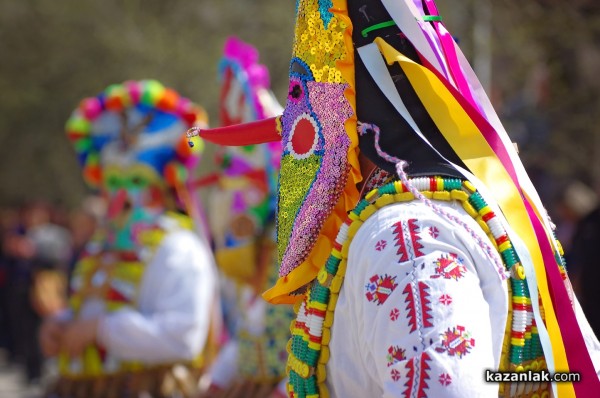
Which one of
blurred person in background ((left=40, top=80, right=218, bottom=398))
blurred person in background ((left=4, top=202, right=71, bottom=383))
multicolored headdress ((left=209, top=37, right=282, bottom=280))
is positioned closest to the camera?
multicolored headdress ((left=209, top=37, right=282, bottom=280))

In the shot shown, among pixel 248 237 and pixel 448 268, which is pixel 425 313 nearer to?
pixel 448 268

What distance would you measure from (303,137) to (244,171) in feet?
9.88

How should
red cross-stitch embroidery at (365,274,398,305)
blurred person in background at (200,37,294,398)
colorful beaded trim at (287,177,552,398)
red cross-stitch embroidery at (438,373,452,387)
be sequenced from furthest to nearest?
blurred person in background at (200,37,294,398)
colorful beaded trim at (287,177,552,398)
red cross-stitch embroidery at (365,274,398,305)
red cross-stitch embroidery at (438,373,452,387)

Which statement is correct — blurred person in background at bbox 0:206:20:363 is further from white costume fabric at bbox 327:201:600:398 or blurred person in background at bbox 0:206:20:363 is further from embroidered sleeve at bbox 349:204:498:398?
embroidered sleeve at bbox 349:204:498:398

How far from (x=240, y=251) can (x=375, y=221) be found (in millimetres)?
3174

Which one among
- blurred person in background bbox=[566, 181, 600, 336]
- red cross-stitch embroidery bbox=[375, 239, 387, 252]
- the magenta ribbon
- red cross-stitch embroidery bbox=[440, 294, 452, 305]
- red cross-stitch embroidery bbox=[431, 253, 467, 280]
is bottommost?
red cross-stitch embroidery bbox=[440, 294, 452, 305]

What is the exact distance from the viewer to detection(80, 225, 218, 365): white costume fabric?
211 inches

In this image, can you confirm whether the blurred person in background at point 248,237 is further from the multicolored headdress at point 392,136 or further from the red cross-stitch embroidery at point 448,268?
the red cross-stitch embroidery at point 448,268

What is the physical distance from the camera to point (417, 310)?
6.47ft

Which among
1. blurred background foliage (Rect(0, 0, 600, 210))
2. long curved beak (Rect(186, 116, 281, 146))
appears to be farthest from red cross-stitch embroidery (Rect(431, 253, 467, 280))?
blurred background foliage (Rect(0, 0, 600, 210))

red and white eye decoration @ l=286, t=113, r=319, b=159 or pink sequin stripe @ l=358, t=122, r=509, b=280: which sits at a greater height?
red and white eye decoration @ l=286, t=113, r=319, b=159

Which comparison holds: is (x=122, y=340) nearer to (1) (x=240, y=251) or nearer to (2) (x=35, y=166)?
(1) (x=240, y=251)

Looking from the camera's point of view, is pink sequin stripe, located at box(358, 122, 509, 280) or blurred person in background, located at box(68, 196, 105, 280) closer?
pink sequin stripe, located at box(358, 122, 509, 280)

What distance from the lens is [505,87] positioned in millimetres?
6777
